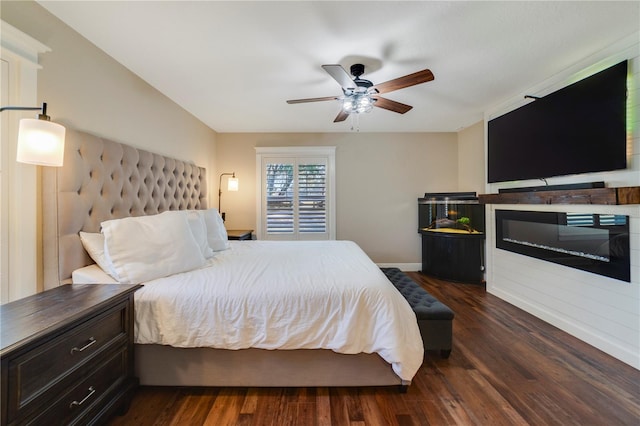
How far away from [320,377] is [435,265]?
9.75 ft

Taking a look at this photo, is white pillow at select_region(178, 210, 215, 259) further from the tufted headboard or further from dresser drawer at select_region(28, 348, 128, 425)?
dresser drawer at select_region(28, 348, 128, 425)

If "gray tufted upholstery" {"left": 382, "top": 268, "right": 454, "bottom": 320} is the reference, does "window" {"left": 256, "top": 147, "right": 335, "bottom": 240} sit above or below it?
above

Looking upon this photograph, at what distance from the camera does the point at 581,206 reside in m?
2.21

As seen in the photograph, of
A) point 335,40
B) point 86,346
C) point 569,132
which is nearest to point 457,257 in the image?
point 569,132

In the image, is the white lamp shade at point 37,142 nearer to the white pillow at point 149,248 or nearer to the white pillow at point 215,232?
the white pillow at point 149,248

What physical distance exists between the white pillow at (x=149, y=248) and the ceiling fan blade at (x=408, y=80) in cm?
202

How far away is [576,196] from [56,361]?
3.72m

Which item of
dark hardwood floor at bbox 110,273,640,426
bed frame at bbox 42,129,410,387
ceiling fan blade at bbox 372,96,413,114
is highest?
Result: ceiling fan blade at bbox 372,96,413,114

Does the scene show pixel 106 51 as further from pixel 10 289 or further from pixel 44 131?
pixel 10 289

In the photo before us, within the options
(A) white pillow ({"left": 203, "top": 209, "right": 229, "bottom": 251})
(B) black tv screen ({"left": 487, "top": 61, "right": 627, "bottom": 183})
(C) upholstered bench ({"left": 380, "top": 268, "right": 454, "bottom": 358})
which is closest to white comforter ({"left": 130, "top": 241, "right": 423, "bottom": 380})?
(C) upholstered bench ({"left": 380, "top": 268, "right": 454, "bottom": 358})

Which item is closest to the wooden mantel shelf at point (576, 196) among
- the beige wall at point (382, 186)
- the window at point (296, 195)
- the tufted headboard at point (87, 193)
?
the beige wall at point (382, 186)

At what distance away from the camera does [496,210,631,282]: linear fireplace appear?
1928 mm

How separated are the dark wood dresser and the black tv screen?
368 cm

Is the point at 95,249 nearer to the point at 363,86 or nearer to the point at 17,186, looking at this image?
the point at 17,186
